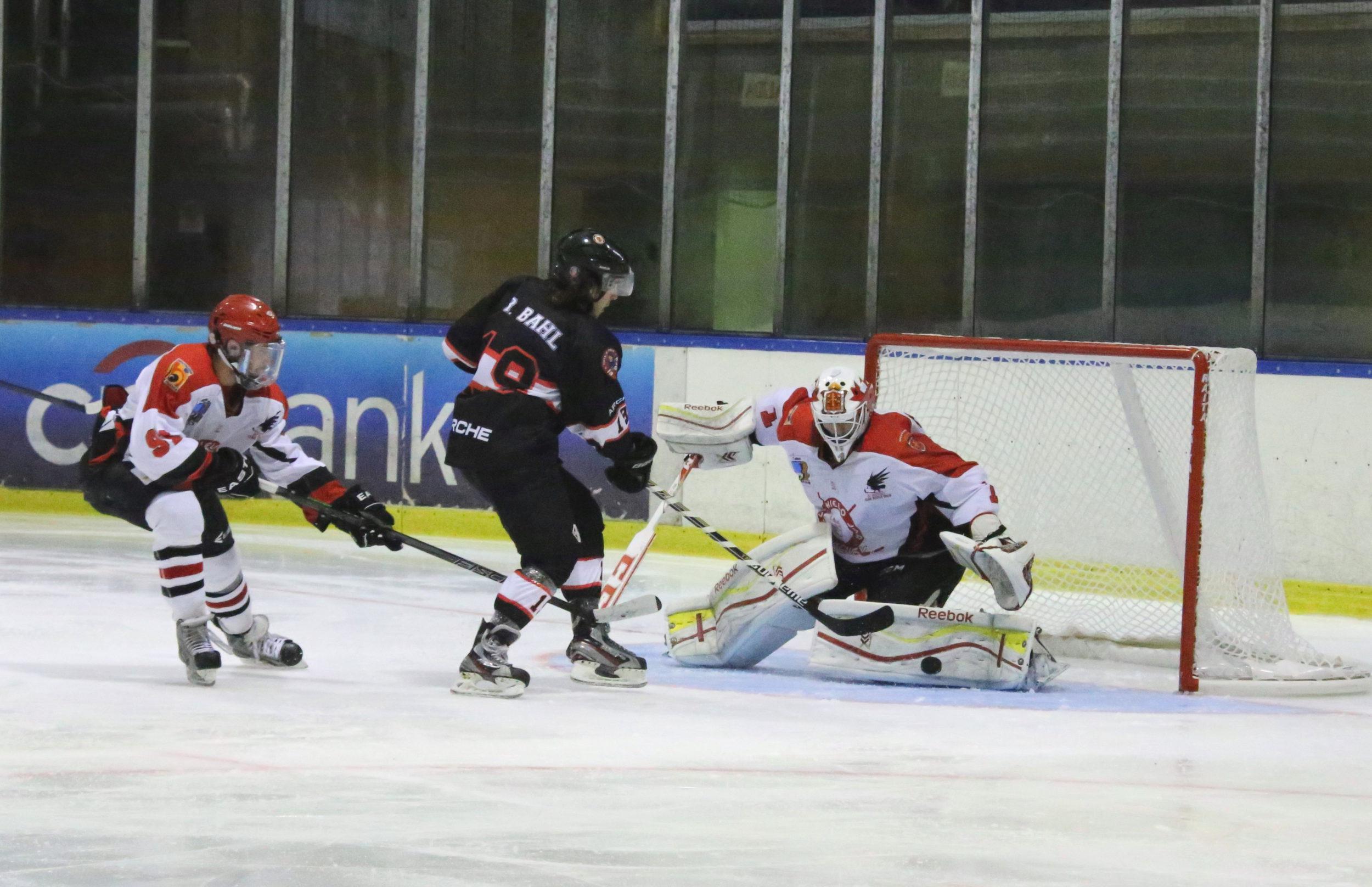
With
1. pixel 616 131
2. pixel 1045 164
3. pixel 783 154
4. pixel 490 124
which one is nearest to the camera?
pixel 1045 164

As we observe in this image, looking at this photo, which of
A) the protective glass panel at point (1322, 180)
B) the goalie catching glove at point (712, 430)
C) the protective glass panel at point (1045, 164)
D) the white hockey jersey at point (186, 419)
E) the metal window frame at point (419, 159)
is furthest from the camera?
the metal window frame at point (419, 159)

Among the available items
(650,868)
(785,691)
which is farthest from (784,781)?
(785,691)

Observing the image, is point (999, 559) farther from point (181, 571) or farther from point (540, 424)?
point (181, 571)

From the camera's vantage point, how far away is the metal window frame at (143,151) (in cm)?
878

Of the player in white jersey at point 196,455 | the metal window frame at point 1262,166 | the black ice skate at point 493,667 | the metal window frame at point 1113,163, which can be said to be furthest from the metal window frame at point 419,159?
the black ice skate at point 493,667

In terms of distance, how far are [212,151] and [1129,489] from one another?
5.26 metres

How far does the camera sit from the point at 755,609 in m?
4.68

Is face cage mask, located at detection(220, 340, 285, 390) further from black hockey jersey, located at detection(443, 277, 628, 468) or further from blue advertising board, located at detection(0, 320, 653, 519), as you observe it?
blue advertising board, located at detection(0, 320, 653, 519)

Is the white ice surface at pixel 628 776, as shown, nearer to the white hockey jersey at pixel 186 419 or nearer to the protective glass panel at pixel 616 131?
the white hockey jersey at pixel 186 419

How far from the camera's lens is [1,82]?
8945 mm

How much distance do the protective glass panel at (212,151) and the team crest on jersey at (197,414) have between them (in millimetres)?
4742

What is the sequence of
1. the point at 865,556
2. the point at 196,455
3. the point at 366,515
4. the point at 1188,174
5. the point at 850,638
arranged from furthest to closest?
the point at 1188,174 < the point at 865,556 < the point at 850,638 < the point at 366,515 < the point at 196,455

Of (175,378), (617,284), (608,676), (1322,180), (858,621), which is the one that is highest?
(1322,180)

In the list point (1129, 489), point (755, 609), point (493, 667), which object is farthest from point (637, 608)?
point (1129, 489)
